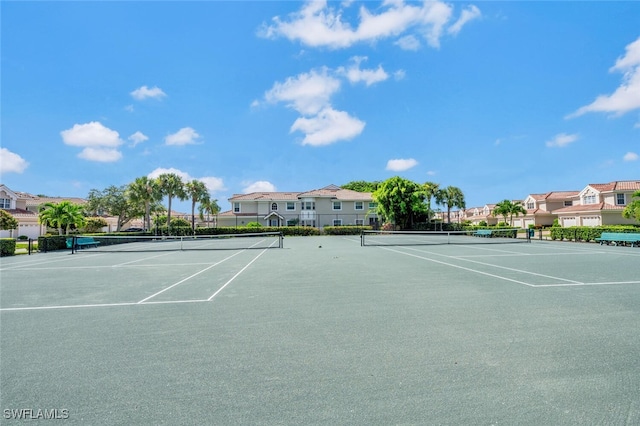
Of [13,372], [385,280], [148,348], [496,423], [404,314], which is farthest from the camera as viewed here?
[385,280]

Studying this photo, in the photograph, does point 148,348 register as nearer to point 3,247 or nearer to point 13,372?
point 13,372

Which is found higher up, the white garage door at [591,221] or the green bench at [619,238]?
the white garage door at [591,221]

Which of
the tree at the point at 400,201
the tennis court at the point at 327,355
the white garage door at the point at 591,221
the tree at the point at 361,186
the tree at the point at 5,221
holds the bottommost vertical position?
the tennis court at the point at 327,355

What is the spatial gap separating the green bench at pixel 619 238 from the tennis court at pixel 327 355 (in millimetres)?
19479

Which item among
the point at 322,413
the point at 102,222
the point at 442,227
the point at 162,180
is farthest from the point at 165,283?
the point at 102,222

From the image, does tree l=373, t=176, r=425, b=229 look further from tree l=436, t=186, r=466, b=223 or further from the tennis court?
the tennis court

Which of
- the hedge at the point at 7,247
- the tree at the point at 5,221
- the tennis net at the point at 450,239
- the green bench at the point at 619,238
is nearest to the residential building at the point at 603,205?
the tennis net at the point at 450,239

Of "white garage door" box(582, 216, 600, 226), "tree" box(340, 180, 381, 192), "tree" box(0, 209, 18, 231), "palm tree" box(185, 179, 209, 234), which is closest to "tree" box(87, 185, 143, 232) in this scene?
"palm tree" box(185, 179, 209, 234)

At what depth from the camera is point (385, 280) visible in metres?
10.1

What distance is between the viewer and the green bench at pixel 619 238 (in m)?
23.3

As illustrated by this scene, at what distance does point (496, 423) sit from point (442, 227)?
53194mm

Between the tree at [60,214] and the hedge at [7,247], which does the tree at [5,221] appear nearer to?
the tree at [60,214]

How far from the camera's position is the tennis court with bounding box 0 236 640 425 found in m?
3.17

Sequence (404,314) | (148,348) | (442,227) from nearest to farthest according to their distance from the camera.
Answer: (148,348) < (404,314) < (442,227)
